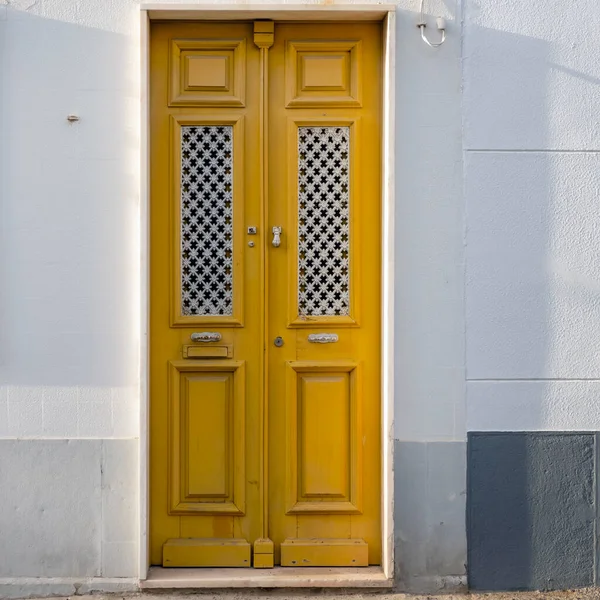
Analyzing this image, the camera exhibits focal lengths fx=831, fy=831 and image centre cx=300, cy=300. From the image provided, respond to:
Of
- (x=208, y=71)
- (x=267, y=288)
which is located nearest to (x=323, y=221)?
(x=267, y=288)

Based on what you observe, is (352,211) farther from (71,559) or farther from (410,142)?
(71,559)

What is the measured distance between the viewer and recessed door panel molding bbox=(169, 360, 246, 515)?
4.54 metres

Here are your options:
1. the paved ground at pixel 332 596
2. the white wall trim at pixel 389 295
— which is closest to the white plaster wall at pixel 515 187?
the white wall trim at pixel 389 295

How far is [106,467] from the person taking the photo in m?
4.44

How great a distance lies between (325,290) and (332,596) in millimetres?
1641

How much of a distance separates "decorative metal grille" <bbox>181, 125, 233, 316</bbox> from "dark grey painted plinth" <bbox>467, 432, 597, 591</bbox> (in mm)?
1595

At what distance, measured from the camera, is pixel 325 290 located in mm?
4602

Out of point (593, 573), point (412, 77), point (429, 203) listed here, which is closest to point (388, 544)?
point (593, 573)

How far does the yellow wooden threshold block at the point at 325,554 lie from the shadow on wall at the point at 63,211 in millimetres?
Result: 1280

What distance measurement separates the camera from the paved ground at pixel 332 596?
440cm

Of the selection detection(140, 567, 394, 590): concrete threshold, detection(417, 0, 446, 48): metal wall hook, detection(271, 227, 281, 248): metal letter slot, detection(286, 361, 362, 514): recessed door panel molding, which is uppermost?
detection(417, 0, 446, 48): metal wall hook

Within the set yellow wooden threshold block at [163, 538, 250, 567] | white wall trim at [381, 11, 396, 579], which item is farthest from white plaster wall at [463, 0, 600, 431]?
yellow wooden threshold block at [163, 538, 250, 567]

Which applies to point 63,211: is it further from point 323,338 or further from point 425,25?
point 425,25

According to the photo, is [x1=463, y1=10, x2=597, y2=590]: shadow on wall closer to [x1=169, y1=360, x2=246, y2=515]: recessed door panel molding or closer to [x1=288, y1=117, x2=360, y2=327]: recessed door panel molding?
[x1=288, y1=117, x2=360, y2=327]: recessed door panel molding
